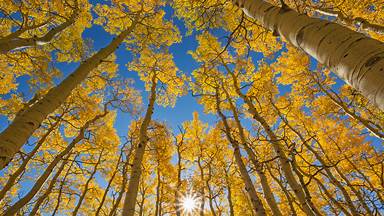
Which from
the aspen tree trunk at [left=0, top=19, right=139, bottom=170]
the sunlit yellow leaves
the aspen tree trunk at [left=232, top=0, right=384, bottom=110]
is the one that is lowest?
the aspen tree trunk at [left=232, top=0, right=384, bottom=110]

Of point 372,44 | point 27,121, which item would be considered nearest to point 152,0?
point 27,121

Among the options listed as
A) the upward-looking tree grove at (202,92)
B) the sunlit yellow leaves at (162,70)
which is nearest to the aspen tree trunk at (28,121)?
the upward-looking tree grove at (202,92)

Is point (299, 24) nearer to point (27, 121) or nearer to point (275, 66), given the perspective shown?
point (27, 121)

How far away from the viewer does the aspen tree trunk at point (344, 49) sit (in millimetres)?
878

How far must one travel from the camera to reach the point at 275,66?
35.7ft

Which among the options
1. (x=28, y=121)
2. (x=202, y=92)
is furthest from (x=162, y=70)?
(x=28, y=121)

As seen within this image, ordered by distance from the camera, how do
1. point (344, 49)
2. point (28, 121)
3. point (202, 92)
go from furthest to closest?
point (202, 92) < point (28, 121) < point (344, 49)

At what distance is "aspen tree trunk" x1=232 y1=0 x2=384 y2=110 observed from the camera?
878 millimetres

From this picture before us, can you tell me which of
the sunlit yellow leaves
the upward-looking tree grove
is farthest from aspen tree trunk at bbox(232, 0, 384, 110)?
the sunlit yellow leaves

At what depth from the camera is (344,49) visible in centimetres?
106

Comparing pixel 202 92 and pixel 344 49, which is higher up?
pixel 202 92

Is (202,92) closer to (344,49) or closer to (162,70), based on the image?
(162,70)

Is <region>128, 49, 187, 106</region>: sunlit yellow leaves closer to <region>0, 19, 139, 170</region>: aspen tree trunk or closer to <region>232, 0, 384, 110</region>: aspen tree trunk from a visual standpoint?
<region>0, 19, 139, 170</region>: aspen tree trunk

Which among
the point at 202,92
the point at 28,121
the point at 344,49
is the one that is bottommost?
the point at 344,49
